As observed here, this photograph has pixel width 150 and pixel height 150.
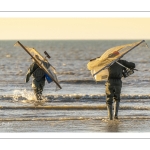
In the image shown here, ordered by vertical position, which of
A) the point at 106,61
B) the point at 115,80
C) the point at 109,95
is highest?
the point at 106,61

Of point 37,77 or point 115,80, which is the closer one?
point 115,80

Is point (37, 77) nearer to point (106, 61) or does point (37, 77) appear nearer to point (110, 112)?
point (110, 112)

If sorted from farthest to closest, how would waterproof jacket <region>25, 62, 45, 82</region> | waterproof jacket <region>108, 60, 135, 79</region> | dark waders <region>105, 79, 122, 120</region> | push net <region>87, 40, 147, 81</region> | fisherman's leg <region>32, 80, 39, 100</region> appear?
fisherman's leg <region>32, 80, 39, 100</region>, waterproof jacket <region>25, 62, 45, 82</region>, dark waders <region>105, 79, 122, 120</region>, waterproof jacket <region>108, 60, 135, 79</region>, push net <region>87, 40, 147, 81</region>

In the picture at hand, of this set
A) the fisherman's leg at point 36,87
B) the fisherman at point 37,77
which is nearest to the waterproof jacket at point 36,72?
the fisherman at point 37,77

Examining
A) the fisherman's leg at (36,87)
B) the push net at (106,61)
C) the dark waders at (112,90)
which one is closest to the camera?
the push net at (106,61)

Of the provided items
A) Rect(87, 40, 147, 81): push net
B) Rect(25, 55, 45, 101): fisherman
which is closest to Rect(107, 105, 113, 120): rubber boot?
Rect(87, 40, 147, 81): push net

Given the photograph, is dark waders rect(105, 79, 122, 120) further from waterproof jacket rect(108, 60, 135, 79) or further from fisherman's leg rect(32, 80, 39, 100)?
fisherman's leg rect(32, 80, 39, 100)

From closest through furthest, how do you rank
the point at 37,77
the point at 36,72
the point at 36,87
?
the point at 36,72 < the point at 37,77 < the point at 36,87

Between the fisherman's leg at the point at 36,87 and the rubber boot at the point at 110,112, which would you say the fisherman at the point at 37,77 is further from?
the rubber boot at the point at 110,112

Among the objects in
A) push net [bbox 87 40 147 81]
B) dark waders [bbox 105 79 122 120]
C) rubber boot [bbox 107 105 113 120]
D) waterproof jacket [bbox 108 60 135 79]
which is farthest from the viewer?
rubber boot [bbox 107 105 113 120]

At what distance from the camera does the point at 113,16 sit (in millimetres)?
17250

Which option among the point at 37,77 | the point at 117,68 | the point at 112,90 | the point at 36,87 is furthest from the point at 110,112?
the point at 36,87
